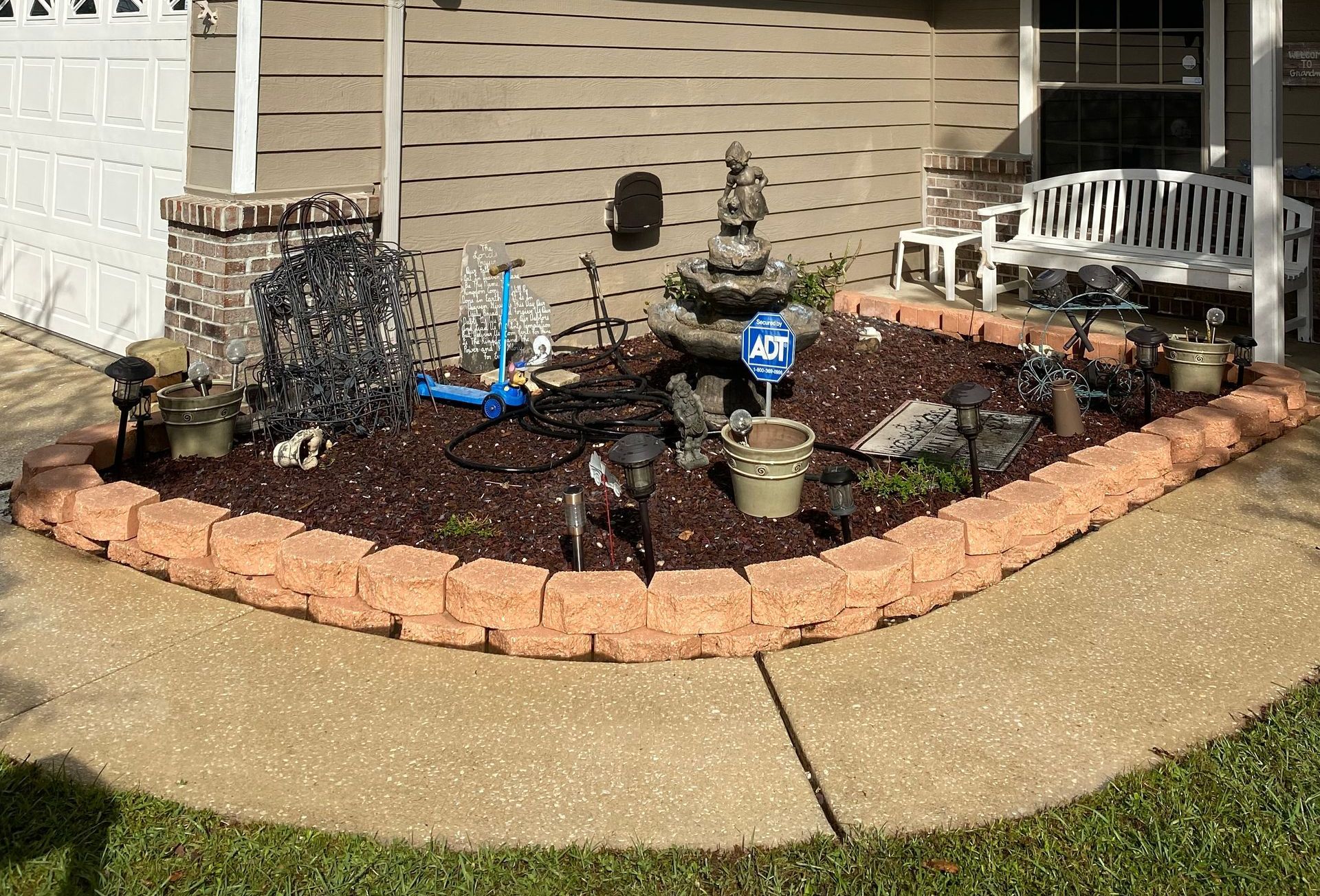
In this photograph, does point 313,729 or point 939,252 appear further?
point 939,252

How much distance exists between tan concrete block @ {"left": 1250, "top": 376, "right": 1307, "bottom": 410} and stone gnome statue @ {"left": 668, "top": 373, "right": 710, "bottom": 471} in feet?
9.75

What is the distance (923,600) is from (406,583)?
1.75m

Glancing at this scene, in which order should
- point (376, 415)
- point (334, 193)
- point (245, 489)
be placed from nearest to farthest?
point (245, 489) → point (376, 415) → point (334, 193)

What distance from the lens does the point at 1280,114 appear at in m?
6.74

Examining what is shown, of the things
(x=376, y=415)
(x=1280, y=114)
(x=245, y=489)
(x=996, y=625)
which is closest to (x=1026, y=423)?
(x=996, y=625)

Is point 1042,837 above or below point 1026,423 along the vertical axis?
below

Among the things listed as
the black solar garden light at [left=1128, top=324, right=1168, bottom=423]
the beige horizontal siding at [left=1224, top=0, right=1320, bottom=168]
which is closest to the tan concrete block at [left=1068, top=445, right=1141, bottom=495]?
the black solar garden light at [left=1128, top=324, right=1168, bottom=423]

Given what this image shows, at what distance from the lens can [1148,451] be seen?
5.12 m

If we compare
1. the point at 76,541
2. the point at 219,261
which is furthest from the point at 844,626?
the point at 219,261

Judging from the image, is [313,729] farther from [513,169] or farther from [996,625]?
[513,169]

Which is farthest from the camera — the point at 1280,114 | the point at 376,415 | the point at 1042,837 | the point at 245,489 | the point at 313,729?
the point at 1280,114

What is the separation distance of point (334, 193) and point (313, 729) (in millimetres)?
3442

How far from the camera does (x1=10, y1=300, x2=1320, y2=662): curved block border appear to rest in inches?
152

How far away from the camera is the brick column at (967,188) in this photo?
9.07m
